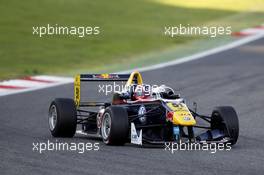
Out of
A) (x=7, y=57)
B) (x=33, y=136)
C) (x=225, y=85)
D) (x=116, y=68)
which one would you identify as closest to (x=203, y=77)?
(x=225, y=85)

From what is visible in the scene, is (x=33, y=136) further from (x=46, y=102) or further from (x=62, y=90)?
(x=62, y=90)

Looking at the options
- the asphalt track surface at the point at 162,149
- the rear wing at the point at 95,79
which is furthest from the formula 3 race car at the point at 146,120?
the rear wing at the point at 95,79

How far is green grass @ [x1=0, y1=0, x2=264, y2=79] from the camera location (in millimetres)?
23188

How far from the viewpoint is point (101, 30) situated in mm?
28375

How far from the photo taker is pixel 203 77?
2059 cm

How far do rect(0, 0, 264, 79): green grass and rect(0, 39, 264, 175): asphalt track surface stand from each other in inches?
92.9

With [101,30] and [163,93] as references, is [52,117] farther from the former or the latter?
[101,30]

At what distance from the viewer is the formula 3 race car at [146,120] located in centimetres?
1197

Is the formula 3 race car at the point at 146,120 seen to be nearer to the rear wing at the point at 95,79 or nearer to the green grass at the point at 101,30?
Answer: the rear wing at the point at 95,79

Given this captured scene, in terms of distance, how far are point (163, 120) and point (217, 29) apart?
16853mm

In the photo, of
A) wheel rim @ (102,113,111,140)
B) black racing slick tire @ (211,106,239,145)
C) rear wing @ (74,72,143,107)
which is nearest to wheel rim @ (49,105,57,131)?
Result: rear wing @ (74,72,143,107)

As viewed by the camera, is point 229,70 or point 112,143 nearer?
point 112,143

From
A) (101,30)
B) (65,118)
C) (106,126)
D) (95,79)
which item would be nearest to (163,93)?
(106,126)

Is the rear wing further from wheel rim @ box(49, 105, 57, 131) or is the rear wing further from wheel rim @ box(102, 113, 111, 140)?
wheel rim @ box(102, 113, 111, 140)
